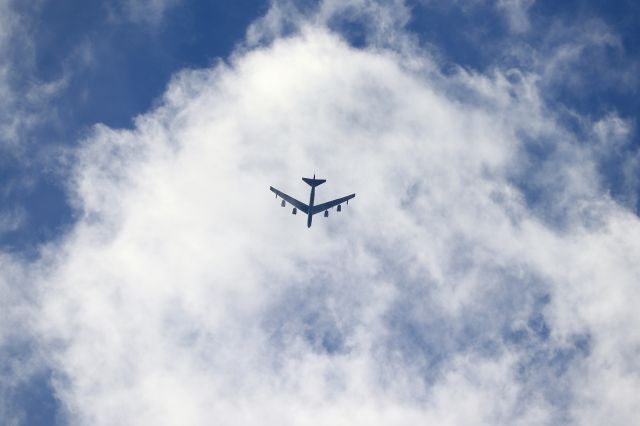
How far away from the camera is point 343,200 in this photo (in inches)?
6152

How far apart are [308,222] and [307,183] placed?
7.20 meters

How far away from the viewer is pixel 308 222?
15438 cm

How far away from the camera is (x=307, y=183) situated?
156 metres

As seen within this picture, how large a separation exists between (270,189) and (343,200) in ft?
42.7

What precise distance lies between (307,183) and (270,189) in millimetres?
6620

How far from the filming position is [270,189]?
156 m

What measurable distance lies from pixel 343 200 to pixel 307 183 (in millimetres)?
7038

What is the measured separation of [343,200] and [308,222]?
24.6 ft

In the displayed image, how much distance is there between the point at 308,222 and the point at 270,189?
9.02 m
